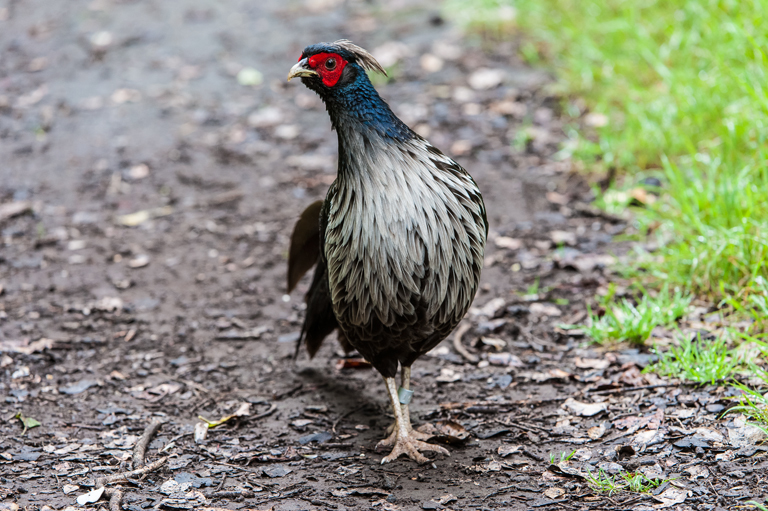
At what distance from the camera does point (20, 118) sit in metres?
7.23

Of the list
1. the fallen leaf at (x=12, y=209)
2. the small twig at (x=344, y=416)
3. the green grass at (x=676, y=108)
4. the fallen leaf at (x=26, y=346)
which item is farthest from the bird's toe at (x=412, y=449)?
the fallen leaf at (x=12, y=209)

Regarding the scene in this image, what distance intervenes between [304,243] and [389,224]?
43.2 inches

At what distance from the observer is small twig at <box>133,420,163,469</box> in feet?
10.8

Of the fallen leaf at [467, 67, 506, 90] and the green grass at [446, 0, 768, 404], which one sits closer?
the green grass at [446, 0, 768, 404]

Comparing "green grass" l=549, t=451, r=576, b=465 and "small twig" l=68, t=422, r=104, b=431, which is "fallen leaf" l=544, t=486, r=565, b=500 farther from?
"small twig" l=68, t=422, r=104, b=431

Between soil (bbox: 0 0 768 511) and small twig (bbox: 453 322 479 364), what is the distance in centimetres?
2

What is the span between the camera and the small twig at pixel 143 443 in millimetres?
3297

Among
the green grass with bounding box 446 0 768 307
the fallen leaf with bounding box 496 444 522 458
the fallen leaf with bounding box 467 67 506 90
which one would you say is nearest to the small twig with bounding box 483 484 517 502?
the fallen leaf with bounding box 496 444 522 458


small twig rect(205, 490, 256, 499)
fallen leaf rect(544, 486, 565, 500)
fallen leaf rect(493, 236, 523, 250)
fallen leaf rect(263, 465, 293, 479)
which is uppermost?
fallen leaf rect(493, 236, 523, 250)

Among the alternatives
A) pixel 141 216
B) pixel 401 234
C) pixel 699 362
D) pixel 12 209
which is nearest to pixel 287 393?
pixel 401 234

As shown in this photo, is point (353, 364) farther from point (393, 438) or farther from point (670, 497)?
point (670, 497)

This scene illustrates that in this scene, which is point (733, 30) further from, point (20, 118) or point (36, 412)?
point (20, 118)

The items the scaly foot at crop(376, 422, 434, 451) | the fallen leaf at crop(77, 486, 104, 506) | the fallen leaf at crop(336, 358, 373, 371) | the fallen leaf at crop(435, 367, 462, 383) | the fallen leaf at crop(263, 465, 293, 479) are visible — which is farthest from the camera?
the fallen leaf at crop(336, 358, 373, 371)

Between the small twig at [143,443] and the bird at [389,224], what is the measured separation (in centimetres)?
111
